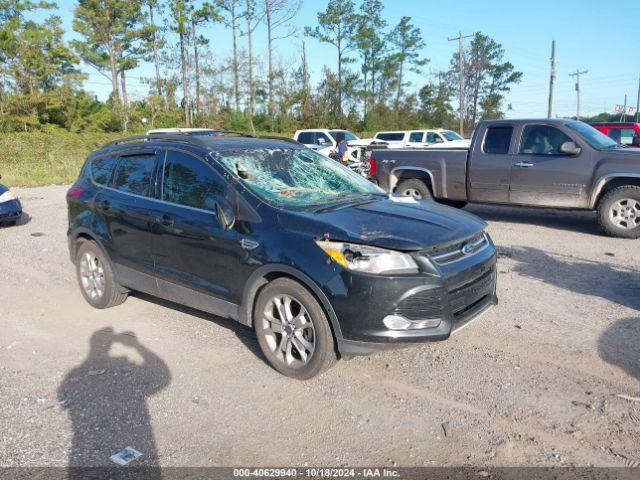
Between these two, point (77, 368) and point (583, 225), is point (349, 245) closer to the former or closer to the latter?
point (77, 368)

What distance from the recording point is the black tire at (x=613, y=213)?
8250 millimetres

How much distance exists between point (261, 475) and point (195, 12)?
47.3 metres

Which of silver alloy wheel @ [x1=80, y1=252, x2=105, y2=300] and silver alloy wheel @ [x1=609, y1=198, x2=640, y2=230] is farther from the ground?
silver alloy wheel @ [x1=609, y1=198, x2=640, y2=230]

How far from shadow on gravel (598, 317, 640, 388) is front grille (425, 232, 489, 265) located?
51.5 inches

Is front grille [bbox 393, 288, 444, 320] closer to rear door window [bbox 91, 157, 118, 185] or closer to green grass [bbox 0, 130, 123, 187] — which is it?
rear door window [bbox 91, 157, 118, 185]

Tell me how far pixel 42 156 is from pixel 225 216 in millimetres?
26931

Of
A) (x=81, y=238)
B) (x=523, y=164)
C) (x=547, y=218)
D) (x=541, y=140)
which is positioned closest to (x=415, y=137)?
(x=547, y=218)

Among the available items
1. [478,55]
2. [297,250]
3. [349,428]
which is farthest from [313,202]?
[478,55]

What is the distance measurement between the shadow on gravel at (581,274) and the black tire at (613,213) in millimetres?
1643

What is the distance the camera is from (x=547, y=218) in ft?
34.6

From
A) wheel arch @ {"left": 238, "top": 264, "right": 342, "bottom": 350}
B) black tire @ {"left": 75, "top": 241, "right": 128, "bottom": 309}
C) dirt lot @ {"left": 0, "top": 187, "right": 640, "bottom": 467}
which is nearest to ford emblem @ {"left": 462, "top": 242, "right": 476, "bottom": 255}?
dirt lot @ {"left": 0, "top": 187, "right": 640, "bottom": 467}

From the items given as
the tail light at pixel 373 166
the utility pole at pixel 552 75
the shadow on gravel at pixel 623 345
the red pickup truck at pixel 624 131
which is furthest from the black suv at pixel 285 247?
the utility pole at pixel 552 75

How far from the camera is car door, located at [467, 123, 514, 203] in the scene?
9305 millimetres

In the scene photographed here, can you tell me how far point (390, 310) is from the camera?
3.58 metres
